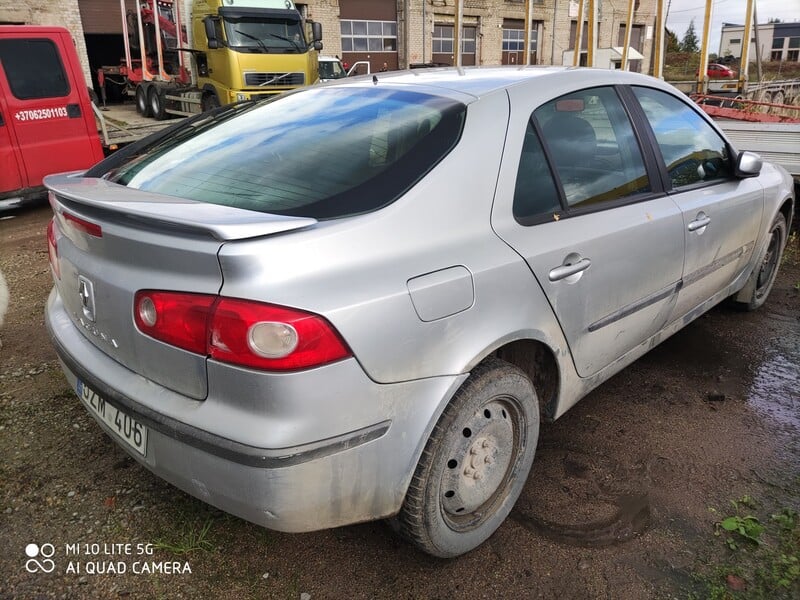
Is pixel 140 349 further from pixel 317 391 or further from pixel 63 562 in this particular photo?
pixel 63 562

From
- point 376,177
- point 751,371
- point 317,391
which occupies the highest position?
point 376,177

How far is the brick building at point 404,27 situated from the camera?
1848cm

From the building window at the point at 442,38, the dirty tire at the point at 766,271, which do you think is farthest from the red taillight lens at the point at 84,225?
the building window at the point at 442,38

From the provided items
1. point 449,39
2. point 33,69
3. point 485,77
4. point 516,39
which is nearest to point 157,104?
point 33,69

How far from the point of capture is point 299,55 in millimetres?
12211

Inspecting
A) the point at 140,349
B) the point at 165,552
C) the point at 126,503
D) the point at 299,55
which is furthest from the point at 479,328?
the point at 299,55

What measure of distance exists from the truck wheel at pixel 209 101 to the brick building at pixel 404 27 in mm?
7327

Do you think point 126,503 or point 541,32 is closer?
point 126,503

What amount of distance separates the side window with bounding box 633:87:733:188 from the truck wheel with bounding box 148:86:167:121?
47.1 ft

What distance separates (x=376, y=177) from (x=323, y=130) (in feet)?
1.58

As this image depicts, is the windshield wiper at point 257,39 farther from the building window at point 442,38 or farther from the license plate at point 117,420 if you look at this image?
the building window at point 442,38

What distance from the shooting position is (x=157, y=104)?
1525cm

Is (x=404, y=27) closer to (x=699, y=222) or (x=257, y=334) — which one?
(x=699, y=222)

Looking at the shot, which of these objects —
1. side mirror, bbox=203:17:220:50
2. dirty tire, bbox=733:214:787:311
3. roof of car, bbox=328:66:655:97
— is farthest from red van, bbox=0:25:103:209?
dirty tire, bbox=733:214:787:311
